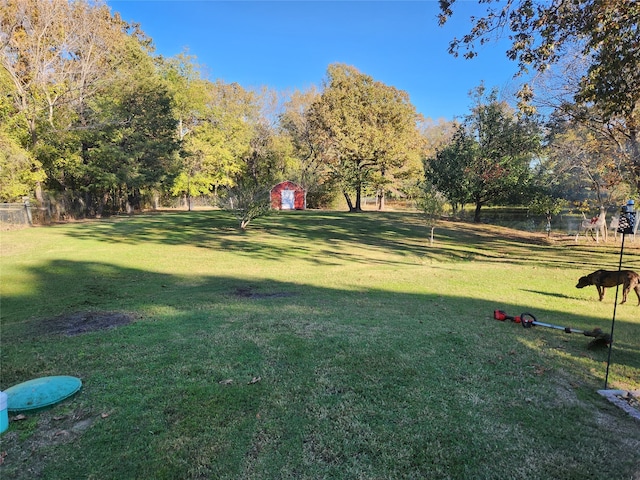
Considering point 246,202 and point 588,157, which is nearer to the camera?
point 588,157

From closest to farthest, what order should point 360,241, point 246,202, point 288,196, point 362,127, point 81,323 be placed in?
point 81,323 < point 360,241 < point 246,202 < point 362,127 < point 288,196

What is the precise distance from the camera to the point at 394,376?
12.9ft

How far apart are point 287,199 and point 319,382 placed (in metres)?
39.3

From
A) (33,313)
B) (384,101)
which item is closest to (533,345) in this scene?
(33,313)

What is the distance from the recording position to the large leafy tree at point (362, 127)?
120 feet

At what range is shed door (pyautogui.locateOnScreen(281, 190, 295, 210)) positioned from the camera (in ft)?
139

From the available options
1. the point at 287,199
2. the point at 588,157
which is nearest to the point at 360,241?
the point at 588,157

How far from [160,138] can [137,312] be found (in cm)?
2879

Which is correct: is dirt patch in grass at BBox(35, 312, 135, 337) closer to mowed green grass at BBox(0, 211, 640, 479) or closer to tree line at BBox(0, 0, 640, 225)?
mowed green grass at BBox(0, 211, 640, 479)

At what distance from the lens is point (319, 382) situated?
12.3 feet

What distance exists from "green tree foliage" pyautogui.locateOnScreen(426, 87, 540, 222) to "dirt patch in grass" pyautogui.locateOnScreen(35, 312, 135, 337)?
23865 millimetres

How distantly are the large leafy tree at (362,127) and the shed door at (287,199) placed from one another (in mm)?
5971

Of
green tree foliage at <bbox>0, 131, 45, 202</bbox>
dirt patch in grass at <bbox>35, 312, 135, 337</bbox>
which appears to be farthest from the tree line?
dirt patch in grass at <bbox>35, 312, 135, 337</bbox>

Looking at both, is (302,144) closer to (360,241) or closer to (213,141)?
(213,141)
